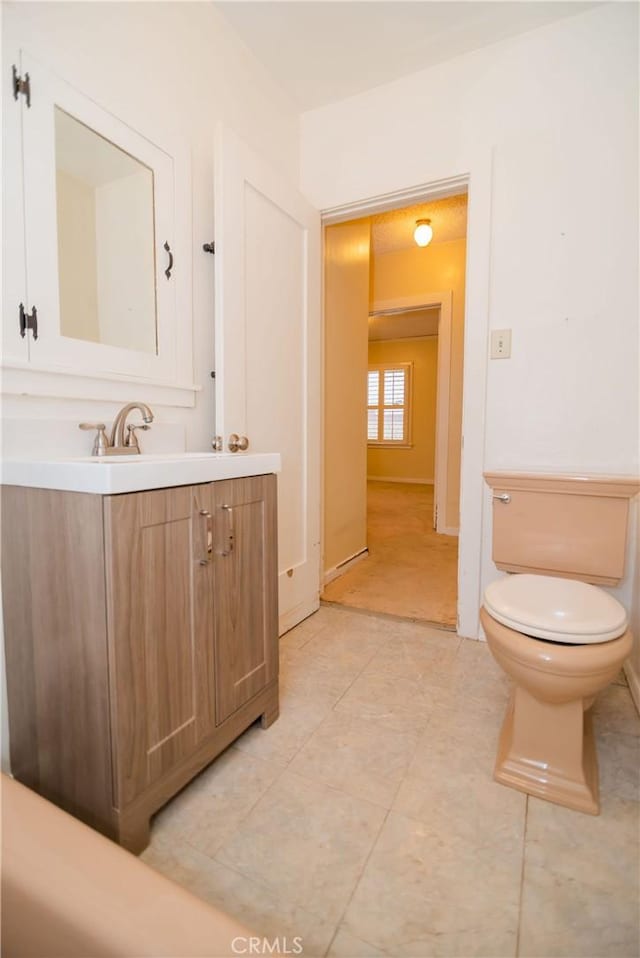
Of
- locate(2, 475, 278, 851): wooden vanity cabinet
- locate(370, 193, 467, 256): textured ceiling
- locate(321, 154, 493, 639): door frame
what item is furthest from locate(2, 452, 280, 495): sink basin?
locate(370, 193, 467, 256): textured ceiling

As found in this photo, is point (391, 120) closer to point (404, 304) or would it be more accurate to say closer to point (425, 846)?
point (404, 304)

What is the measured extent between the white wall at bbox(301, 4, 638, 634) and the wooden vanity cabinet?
124 centimetres

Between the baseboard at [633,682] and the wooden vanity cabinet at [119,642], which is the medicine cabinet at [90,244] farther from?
the baseboard at [633,682]

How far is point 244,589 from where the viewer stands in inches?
46.9

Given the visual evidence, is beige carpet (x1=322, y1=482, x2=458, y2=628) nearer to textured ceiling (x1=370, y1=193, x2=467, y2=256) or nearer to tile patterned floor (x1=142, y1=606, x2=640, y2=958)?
tile patterned floor (x1=142, y1=606, x2=640, y2=958)

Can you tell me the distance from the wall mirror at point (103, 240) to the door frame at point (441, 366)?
108 inches

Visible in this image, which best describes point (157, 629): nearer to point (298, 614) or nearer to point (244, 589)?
point (244, 589)

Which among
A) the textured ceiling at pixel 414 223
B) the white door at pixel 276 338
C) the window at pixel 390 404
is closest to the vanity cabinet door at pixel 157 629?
the white door at pixel 276 338

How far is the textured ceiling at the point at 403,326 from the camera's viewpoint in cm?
584

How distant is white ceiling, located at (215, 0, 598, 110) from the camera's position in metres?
1.60

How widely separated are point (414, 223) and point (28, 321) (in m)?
3.03

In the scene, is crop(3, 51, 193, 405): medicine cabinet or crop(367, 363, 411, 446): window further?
crop(367, 363, 411, 446): window

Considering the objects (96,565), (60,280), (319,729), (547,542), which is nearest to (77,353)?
(60,280)

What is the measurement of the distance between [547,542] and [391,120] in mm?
1917
